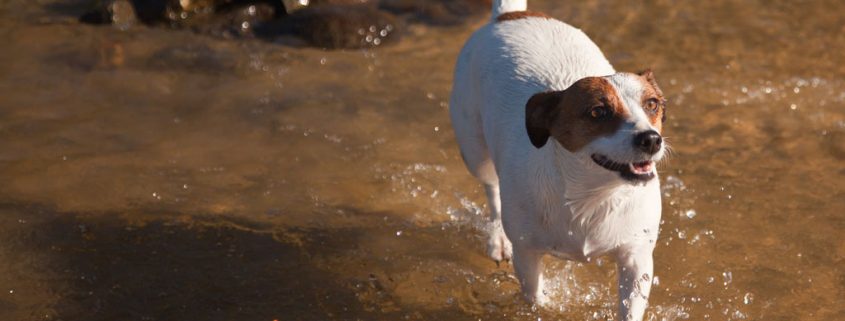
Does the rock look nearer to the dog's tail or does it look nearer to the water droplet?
the dog's tail

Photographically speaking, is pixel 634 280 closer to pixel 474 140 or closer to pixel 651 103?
pixel 651 103

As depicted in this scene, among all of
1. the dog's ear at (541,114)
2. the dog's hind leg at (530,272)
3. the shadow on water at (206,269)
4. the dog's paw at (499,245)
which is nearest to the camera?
the dog's ear at (541,114)

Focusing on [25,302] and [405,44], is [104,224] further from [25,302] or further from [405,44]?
[405,44]

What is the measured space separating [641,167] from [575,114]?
0.34 m

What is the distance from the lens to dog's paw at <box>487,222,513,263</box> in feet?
20.2

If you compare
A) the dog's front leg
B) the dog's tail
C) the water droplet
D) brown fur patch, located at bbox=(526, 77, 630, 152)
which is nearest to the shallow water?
the water droplet

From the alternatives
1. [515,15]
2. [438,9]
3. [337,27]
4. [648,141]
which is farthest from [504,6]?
[438,9]

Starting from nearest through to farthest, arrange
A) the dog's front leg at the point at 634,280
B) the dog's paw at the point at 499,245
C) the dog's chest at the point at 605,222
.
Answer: the dog's chest at the point at 605,222
the dog's front leg at the point at 634,280
the dog's paw at the point at 499,245

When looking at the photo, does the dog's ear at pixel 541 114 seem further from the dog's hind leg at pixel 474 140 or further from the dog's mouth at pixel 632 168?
Answer: the dog's hind leg at pixel 474 140

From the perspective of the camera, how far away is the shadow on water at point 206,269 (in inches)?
224

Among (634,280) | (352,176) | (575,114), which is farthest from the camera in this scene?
(352,176)

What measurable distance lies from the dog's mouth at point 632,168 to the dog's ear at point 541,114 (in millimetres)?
292

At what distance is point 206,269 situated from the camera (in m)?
6.10

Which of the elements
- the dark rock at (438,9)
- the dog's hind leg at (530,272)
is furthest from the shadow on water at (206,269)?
the dark rock at (438,9)
